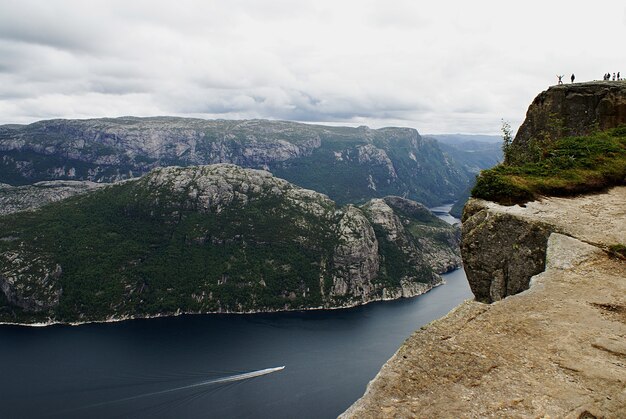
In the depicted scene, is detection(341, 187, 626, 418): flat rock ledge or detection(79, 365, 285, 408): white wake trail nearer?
detection(341, 187, 626, 418): flat rock ledge

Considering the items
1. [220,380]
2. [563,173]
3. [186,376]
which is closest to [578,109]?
[563,173]

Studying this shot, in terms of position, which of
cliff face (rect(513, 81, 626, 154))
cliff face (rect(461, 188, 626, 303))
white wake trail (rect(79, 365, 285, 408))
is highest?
cliff face (rect(513, 81, 626, 154))

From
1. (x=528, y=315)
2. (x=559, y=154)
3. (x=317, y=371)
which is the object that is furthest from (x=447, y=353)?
(x=317, y=371)

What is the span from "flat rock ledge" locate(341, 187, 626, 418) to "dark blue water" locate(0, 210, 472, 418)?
115502mm

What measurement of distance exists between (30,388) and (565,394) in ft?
582

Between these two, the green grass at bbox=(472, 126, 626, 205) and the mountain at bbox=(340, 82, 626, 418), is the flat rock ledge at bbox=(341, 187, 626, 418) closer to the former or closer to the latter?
the mountain at bbox=(340, 82, 626, 418)

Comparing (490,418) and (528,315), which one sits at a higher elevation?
(528,315)

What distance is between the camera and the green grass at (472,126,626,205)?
3216 centimetres

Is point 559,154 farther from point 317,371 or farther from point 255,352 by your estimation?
point 255,352

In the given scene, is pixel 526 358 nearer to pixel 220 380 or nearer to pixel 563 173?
pixel 563 173

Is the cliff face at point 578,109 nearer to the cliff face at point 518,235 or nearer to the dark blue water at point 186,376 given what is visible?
the cliff face at point 518,235

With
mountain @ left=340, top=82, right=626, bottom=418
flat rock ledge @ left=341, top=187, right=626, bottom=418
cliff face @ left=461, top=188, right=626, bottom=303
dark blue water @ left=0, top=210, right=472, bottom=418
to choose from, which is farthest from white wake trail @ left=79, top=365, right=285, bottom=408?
flat rock ledge @ left=341, top=187, right=626, bottom=418

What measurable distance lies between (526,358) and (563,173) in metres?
25.6

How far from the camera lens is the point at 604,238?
86.4 feet
